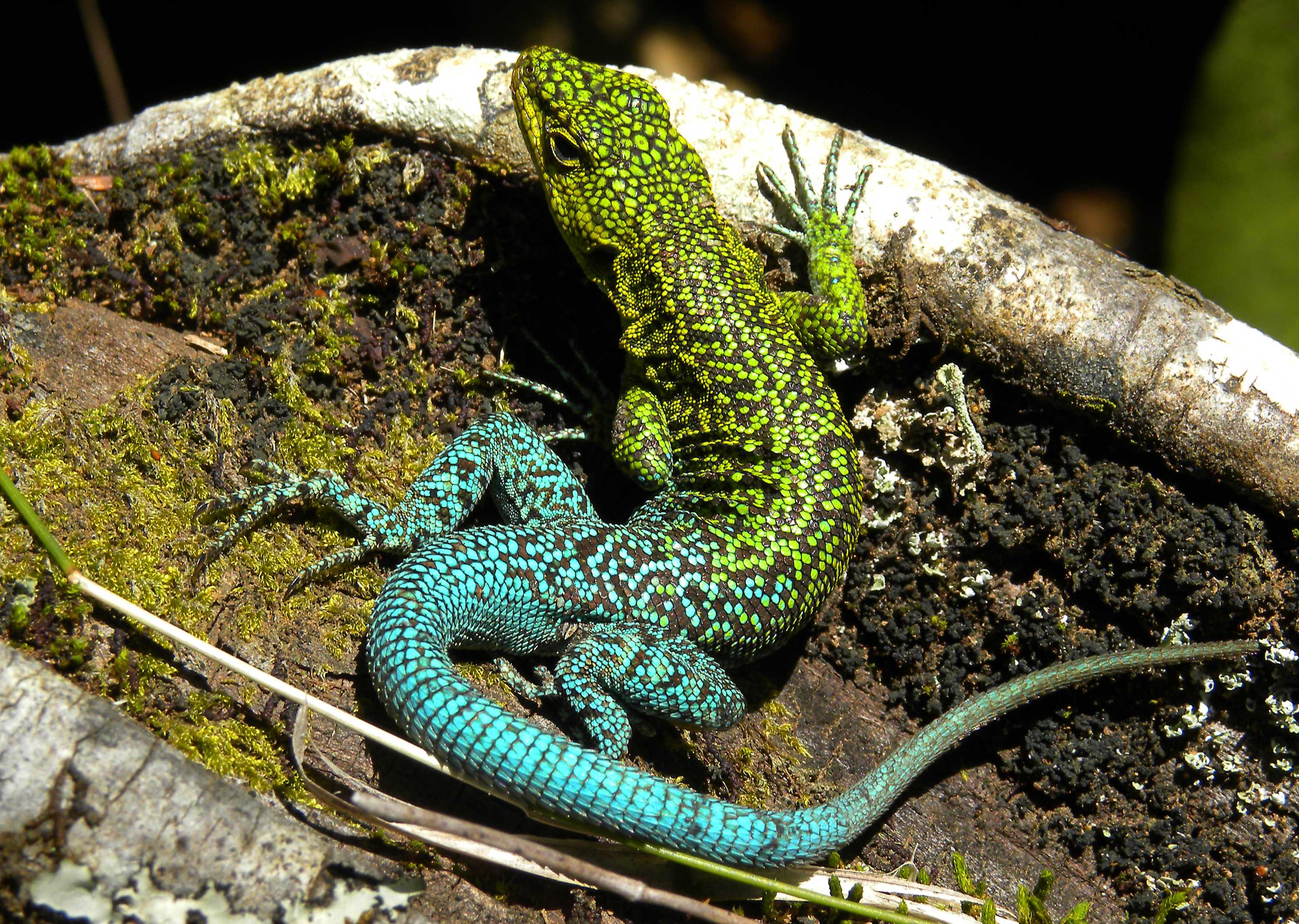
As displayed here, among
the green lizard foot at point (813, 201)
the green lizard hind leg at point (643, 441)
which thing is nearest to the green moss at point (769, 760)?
the green lizard hind leg at point (643, 441)

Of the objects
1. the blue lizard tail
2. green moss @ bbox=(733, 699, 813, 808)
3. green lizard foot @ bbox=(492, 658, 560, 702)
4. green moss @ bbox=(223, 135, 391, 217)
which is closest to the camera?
the blue lizard tail

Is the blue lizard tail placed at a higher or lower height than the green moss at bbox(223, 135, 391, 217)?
lower

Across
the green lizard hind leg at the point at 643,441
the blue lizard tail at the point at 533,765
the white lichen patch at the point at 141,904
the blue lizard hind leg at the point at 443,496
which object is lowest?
the white lichen patch at the point at 141,904

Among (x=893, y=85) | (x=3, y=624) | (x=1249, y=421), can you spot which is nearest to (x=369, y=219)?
(x=3, y=624)

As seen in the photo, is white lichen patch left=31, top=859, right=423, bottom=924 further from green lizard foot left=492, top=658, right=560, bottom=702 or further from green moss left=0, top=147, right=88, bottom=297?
green moss left=0, top=147, right=88, bottom=297

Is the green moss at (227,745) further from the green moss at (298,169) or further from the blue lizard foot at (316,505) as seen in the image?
the green moss at (298,169)

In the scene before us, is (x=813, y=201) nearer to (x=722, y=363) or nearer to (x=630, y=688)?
(x=722, y=363)

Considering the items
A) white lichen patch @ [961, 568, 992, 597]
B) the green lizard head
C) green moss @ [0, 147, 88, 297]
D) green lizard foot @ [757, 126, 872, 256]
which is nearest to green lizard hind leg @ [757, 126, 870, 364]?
green lizard foot @ [757, 126, 872, 256]

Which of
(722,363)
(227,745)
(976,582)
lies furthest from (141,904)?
(976,582)
